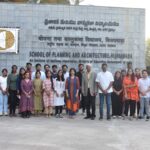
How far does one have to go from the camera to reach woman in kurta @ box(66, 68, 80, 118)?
1239 cm

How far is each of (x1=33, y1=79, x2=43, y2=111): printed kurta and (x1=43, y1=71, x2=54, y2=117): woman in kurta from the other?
0.17 meters

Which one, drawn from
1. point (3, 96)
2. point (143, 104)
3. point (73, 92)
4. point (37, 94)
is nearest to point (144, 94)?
point (143, 104)

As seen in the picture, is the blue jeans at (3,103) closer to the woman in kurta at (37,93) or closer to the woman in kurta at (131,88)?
the woman in kurta at (37,93)

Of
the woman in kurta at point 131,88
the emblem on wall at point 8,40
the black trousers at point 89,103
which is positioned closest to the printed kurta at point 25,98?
the black trousers at point 89,103

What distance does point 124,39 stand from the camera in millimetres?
15844

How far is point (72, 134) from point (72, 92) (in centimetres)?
308

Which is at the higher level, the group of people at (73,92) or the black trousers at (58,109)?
the group of people at (73,92)

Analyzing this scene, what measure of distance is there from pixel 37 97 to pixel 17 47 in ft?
10.6

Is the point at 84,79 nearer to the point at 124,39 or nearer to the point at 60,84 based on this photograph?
the point at 60,84

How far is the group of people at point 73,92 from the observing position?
12.3 meters

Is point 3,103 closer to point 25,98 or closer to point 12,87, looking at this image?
point 12,87

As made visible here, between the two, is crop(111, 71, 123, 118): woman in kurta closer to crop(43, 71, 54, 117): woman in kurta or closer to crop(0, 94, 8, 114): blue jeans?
crop(43, 71, 54, 117): woman in kurta

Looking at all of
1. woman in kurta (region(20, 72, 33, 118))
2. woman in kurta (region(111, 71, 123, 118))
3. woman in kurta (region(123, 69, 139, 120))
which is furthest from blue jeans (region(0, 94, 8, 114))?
woman in kurta (region(123, 69, 139, 120))

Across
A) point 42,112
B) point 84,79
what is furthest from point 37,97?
point 84,79
